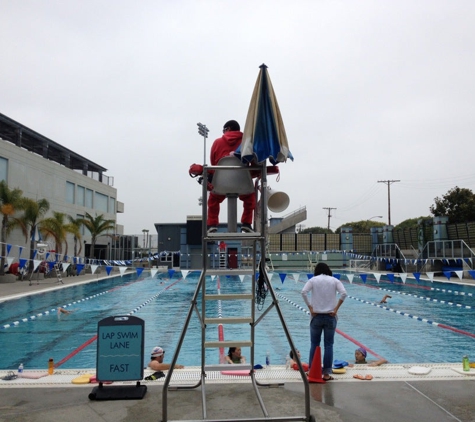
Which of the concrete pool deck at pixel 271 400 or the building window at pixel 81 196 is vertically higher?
the building window at pixel 81 196

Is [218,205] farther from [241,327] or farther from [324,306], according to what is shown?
[241,327]

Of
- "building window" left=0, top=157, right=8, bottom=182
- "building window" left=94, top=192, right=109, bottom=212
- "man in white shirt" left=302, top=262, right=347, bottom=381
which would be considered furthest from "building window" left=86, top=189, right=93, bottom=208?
"man in white shirt" left=302, top=262, right=347, bottom=381

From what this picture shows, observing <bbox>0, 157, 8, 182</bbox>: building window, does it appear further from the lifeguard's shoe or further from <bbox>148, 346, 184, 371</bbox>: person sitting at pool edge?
the lifeguard's shoe

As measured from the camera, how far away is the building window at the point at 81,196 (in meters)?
42.6

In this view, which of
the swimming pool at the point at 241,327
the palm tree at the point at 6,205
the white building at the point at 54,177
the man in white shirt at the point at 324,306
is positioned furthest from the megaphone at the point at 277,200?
the palm tree at the point at 6,205

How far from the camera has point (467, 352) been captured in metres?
9.62

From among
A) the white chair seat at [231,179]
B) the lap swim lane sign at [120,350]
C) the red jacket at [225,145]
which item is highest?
the red jacket at [225,145]

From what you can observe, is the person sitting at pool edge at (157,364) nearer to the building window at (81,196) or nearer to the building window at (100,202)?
the building window at (81,196)

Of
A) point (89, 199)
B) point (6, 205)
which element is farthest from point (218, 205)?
point (89, 199)

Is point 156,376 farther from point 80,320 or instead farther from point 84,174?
point 84,174

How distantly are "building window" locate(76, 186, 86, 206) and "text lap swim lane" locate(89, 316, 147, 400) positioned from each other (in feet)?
130

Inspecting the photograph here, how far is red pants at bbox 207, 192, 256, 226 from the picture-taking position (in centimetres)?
466

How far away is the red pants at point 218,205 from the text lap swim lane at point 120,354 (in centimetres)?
155

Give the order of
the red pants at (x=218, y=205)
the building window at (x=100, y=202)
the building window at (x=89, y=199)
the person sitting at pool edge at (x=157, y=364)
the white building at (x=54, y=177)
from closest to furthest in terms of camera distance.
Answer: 1. the red pants at (x=218, y=205)
2. the person sitting at pool edge at (x=157, y=364)
3. the white building at (x=54, y=177)
4. the building window at (x=89, y=199)
5. the building window at (x=100, y=202)
